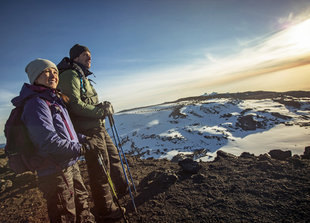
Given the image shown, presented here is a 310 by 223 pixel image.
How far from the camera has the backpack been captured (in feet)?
6.71

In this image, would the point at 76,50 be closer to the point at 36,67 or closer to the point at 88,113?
→ the point at 36,67

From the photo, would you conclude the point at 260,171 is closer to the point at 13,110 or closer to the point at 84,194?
the point at 84,194

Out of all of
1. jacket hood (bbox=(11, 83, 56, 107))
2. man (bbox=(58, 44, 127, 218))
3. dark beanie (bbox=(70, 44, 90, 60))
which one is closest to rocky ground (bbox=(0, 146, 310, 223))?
man (bbox=(58, 44, 127, 218))

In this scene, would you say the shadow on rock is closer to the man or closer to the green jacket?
the man

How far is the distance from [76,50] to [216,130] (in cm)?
4247

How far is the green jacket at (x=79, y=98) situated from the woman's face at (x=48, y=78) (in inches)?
18.0

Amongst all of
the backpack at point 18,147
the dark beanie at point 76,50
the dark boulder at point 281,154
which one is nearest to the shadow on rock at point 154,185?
the backpack at point 18,147

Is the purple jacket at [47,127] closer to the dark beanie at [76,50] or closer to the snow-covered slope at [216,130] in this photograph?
the dark beanie at [76,50]

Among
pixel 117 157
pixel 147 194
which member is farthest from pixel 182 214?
pixel 117 157

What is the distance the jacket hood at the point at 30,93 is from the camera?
2182 mm

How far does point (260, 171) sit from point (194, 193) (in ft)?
6.68

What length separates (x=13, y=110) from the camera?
2127mm

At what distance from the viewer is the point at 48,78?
8.18ft

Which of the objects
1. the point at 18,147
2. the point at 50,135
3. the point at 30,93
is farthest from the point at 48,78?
the point at 18,147
